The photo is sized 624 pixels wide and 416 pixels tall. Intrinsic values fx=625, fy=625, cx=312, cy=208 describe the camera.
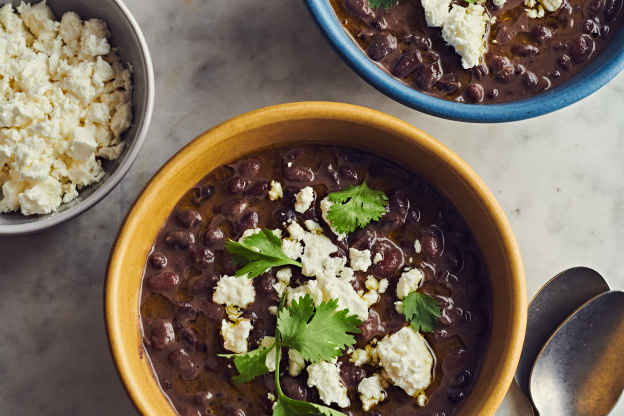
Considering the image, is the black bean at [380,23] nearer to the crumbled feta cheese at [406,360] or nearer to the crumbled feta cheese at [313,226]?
the crumbled feta cheese at [313,226]

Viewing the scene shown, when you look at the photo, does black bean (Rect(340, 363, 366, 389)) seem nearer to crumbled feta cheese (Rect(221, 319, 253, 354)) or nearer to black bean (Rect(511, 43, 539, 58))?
crumbled feta cheese (Rect(221, 319, 253, 354))

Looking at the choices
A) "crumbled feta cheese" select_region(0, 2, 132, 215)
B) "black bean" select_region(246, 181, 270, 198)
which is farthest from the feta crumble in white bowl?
"black bean" select_region(246, 181, 270, 198)

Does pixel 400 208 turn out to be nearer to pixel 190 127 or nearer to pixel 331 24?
pixel 331 24

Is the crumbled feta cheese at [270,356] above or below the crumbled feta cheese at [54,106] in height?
below

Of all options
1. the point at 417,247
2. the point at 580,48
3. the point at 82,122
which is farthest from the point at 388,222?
the point at 82,122

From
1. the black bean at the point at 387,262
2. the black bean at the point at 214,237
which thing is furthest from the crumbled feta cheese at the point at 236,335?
the black bean at the point at 387,262

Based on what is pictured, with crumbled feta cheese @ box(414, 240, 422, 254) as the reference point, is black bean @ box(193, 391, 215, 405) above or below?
below

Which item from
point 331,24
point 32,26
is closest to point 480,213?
point 331,24

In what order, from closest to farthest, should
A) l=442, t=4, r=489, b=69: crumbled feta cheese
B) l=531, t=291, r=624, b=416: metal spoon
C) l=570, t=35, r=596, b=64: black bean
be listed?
1. l=442, t=4, r=489, b=69: crumbled feta cheese
2. l=570, t=35, r=596, b=64: black bean
3. l=531, t=291, r=624, b=416: metal spoon
